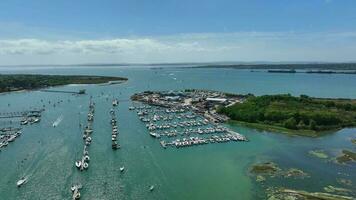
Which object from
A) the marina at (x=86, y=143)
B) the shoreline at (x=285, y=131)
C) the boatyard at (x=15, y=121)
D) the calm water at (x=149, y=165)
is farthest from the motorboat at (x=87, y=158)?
the shoreline at (x=285, y=131)

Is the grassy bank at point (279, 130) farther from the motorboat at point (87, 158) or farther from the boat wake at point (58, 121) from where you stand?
the boat wake at point (58, 121)

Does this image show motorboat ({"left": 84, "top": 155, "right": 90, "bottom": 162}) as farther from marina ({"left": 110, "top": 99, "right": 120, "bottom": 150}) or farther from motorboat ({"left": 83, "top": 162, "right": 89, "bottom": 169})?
marina ({"left": 110, "top": 99, "right": 120, "bottom": 150})

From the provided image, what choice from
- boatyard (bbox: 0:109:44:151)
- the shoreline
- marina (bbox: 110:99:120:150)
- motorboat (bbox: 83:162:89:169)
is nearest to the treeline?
the shoreline

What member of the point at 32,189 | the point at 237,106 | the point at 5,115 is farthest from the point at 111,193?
the point at 5,115

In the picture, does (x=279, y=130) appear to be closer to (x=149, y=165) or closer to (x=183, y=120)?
(x=183, y=120)

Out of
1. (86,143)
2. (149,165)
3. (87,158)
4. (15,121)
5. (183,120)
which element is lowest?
(149,165)

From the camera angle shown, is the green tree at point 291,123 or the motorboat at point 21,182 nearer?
the motorboat at point 21,182

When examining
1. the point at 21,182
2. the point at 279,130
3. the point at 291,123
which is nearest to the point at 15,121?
the point at 21,182
